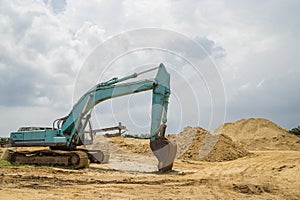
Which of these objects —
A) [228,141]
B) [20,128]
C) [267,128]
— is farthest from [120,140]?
[267,128]

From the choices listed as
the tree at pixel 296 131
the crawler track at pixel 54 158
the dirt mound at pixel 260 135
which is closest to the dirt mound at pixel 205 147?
the crawler track at pixel 54 158

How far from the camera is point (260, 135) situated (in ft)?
138

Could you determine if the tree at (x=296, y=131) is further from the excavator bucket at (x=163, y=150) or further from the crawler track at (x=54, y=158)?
the crawler track at (x=54, y=158)

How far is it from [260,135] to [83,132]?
105ft

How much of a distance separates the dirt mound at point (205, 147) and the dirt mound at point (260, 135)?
33.3ft

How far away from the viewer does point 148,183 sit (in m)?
10.0

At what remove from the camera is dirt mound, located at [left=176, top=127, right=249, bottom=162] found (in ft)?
72.6

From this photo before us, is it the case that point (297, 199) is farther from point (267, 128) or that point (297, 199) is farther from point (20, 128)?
point (267, 128)

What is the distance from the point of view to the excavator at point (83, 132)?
13.4 meters

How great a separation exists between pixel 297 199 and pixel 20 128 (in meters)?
13.4

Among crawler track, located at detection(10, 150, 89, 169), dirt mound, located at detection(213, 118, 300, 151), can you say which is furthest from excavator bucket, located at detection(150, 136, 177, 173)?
dirt mound, located at detection(213, 118, 300, 151)

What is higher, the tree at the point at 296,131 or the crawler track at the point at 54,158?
the tree at the point at 296,131

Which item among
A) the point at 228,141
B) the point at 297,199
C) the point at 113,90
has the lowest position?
the point at 297,199

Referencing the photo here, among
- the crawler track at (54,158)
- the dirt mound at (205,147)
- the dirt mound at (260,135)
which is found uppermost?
the dirt mound at (260,135)
